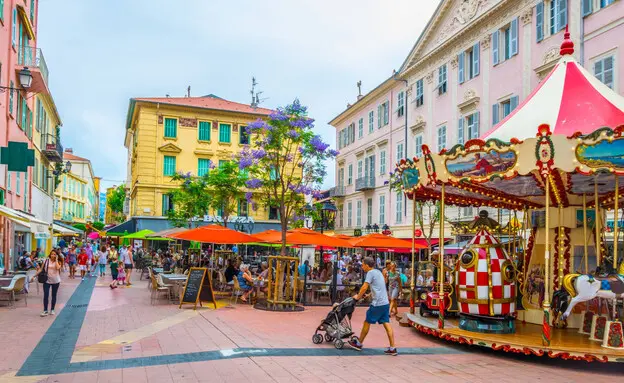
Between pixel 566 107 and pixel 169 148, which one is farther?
pixel 169 148

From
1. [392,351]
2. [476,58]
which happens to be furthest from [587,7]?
[392,351]

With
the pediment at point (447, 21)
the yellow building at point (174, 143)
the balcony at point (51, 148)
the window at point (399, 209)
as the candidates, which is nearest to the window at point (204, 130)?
the yellow building at point (174, 143)

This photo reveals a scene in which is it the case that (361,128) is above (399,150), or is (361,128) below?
above

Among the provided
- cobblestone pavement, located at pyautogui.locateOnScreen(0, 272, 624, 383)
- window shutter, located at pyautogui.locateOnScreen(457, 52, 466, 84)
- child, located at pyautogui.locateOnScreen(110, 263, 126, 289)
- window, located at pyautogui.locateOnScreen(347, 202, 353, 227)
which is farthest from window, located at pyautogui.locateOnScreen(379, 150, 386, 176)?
cobblestone pavement, located at pyautogui.locateOnScreen(0, 272, 624, 383)

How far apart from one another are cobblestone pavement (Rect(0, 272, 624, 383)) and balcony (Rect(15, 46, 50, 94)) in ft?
45.1

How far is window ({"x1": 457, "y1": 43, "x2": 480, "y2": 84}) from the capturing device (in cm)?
2665

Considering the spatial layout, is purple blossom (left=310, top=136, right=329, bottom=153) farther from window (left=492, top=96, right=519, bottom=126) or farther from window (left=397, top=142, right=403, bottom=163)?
window (left=397, top=142, right=403, bottom=163)

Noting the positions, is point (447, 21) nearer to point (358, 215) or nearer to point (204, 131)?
point (358, 215)

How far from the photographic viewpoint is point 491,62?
83.4 feet

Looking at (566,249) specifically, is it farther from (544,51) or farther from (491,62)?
(491,62)

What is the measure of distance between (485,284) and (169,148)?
123ft

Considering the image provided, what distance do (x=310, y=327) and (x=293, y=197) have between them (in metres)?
6.99

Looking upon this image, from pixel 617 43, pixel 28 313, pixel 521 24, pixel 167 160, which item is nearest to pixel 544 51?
pixel 521 24

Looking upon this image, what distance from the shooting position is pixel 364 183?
125 feet
